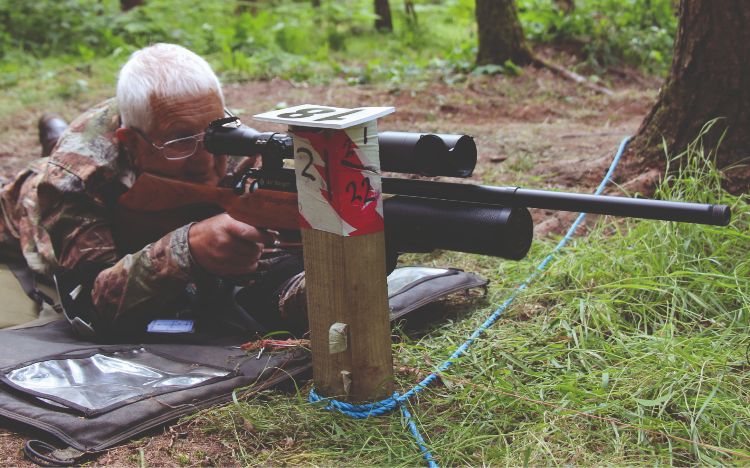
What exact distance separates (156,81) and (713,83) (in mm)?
2677

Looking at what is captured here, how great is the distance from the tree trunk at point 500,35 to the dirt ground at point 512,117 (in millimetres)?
317

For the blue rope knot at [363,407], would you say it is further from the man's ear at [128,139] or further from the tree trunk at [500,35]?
the tree trunk at [500,35]

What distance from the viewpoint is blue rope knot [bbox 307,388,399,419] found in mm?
2422

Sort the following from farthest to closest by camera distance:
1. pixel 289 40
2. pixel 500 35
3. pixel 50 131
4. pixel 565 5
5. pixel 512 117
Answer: pixel 289 40, pixel 565 5, pixel 500 35, pixel 512 117, pixel 50 131

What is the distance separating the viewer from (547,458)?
214 cm

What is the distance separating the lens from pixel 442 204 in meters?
2.32

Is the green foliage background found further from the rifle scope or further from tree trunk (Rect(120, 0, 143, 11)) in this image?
the rifle scope

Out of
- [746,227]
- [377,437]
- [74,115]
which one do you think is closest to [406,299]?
[377,437]

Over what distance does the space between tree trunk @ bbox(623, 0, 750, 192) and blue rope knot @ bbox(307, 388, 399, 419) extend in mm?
2164

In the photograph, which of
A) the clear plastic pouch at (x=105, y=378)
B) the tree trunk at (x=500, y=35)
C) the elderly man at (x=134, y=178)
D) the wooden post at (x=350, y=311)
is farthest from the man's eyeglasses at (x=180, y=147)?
the tree trunk at (x=500, y=35)

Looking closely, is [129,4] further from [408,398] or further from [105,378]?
[408,398]

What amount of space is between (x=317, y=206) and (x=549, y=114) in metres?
5.03

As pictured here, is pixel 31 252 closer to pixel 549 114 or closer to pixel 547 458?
pixel 547 458

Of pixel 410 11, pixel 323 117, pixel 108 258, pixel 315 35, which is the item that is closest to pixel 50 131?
pixel 108 258
